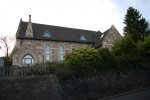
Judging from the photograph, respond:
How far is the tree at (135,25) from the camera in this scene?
108 feet

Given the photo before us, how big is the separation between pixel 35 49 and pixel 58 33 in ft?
24.5

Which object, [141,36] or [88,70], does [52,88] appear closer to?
[88,70]

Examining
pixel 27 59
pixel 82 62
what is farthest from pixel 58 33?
pixel 82 62

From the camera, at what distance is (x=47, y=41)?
126 feet

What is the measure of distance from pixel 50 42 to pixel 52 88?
23069mm

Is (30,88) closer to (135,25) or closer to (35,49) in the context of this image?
(35,49)

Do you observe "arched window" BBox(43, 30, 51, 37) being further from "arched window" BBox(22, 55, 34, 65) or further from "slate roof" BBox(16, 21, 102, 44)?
"arched window" BBox(22, 55, 34, 65)

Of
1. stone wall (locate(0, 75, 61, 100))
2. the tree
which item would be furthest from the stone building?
stone wall (locate(0, 75, 61, 100))

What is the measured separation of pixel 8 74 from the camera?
15844 millimetres

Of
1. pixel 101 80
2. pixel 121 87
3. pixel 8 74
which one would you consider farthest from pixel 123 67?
pixel 8 74

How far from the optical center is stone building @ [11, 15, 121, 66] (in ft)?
111

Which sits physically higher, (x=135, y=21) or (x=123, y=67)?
(x=135, y=21)

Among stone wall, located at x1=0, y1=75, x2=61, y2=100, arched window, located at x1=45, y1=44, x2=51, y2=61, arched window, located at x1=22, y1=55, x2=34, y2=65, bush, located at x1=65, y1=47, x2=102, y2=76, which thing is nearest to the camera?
stone wall, located at x1=0, y1=75, x2=61, y2=100

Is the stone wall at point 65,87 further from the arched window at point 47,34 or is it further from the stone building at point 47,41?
the arched window at point 47,34
